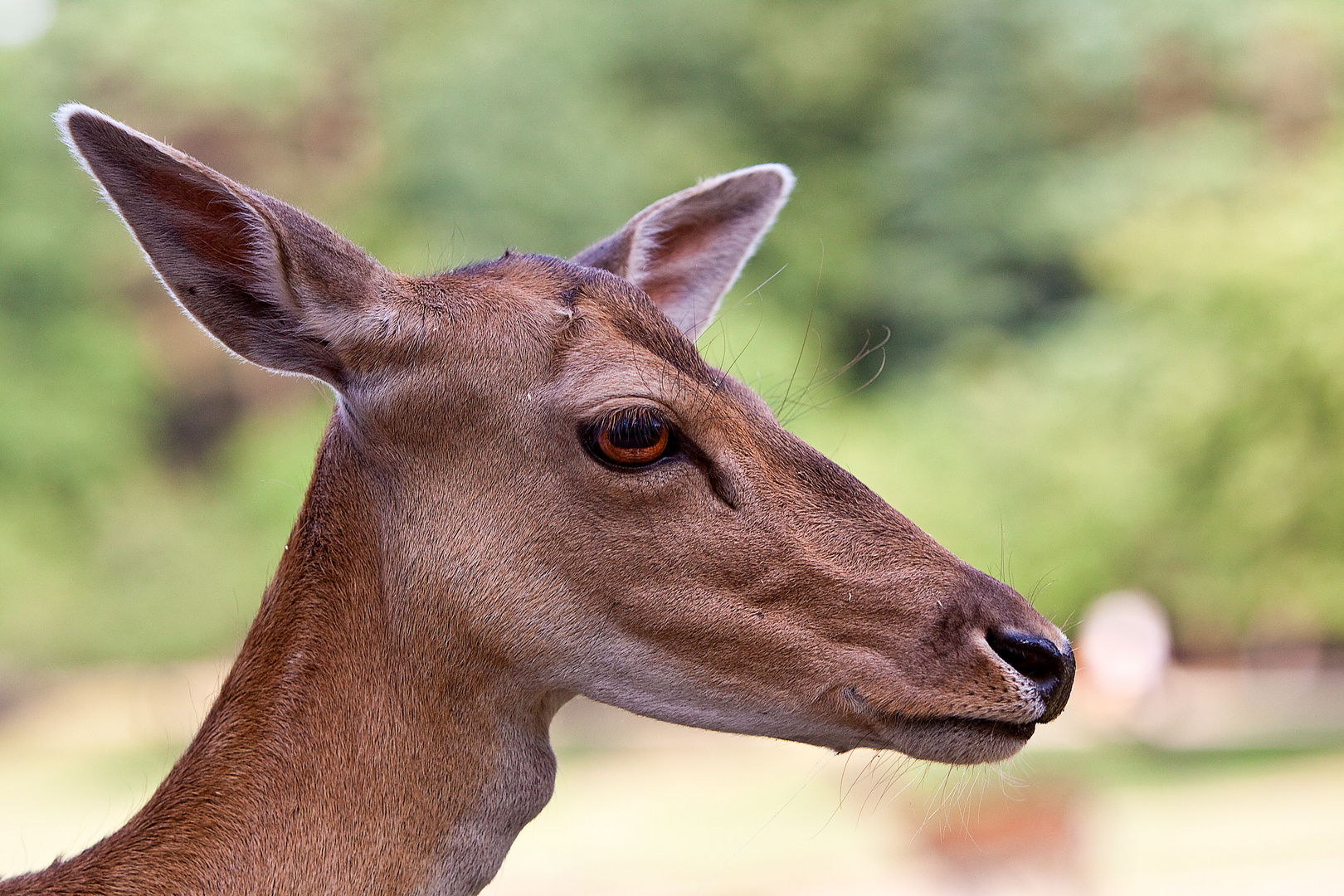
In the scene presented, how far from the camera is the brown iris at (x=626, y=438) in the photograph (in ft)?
10.5

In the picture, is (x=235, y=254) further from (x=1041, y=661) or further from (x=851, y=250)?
(x=851, y=250)

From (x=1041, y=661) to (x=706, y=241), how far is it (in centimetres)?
206

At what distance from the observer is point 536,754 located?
10.6ft

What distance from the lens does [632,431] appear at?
3.20 m

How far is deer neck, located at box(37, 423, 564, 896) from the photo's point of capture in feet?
10.0

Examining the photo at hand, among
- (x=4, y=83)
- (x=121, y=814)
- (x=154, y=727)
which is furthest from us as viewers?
(x=4, y=83)

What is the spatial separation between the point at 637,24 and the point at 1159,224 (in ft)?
78.7

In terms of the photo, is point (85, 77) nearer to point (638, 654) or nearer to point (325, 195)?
point (325, 195)

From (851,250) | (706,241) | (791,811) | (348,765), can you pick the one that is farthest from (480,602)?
(851,250)

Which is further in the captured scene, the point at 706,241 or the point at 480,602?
the point at 706,241

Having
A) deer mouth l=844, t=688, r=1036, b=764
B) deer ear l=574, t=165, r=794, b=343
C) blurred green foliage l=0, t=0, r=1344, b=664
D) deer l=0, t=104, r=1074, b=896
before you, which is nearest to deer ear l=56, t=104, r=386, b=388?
deer l=0, t=104, r=1074, b=896

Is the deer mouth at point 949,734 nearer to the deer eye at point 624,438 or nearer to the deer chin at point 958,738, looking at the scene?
the deer chin at point 958,738

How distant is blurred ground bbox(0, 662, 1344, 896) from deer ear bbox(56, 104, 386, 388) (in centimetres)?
1054

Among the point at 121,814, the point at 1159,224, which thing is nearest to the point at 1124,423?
the point at 1159,224
